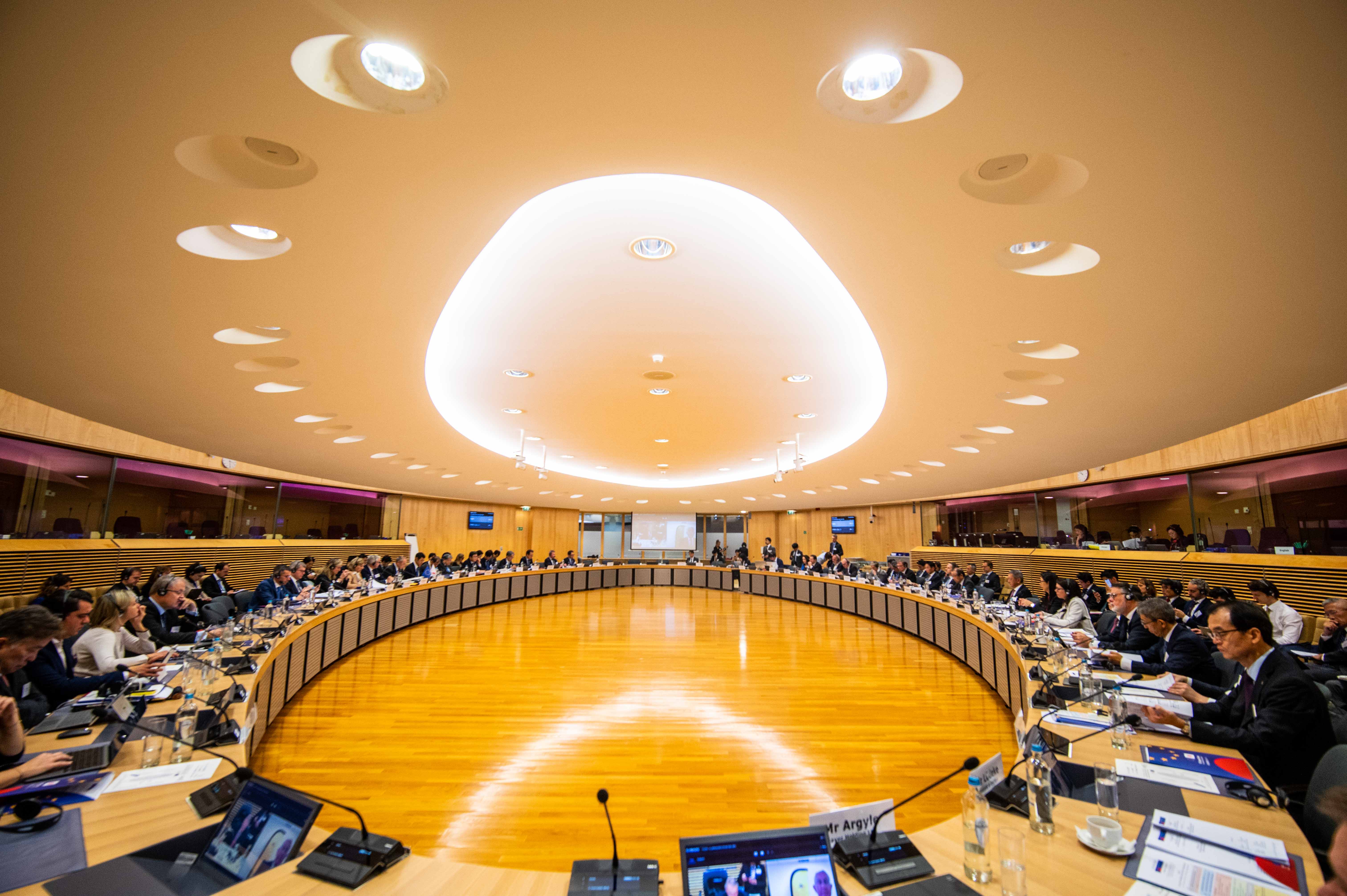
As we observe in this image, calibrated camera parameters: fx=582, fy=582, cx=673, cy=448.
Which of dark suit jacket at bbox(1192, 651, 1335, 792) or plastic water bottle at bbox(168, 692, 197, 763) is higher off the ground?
dark suit jacket at bbox(1192, 651, 1335, 792)

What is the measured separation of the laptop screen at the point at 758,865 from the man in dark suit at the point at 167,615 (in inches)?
221

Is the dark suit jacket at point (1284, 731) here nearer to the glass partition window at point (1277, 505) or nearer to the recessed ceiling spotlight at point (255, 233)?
the recessed ceiling spotlight at point (255, 233)

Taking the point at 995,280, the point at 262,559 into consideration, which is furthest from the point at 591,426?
the point at 262,559

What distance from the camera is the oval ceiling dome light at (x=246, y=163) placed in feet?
6.71

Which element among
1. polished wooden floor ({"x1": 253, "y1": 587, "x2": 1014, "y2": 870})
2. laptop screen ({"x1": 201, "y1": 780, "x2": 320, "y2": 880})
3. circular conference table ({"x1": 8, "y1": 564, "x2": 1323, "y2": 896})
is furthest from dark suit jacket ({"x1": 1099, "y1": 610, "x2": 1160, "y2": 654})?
laptop screen ({"x1": 201, "y1": 780, "x2": 320, "y2": 880})

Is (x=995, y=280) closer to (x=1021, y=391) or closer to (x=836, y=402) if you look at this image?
(x=1021, y=391)

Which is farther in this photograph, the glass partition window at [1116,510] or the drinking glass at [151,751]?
the glass partition window at [1116,510]

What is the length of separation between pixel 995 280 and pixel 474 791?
4.37 metres

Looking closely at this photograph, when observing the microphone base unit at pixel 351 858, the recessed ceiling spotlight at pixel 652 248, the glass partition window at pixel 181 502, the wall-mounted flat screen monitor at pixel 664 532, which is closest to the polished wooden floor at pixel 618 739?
the microphone base unit at pixel 351 858

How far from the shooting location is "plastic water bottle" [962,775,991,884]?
1.66 metres

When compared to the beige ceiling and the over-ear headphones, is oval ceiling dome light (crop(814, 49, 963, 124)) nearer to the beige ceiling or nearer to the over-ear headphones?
the beige ceiling

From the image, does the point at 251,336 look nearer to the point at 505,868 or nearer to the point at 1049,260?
the point at 505,868

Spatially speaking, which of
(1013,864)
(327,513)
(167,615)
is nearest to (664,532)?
(327,513)

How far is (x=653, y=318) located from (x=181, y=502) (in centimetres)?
1097
